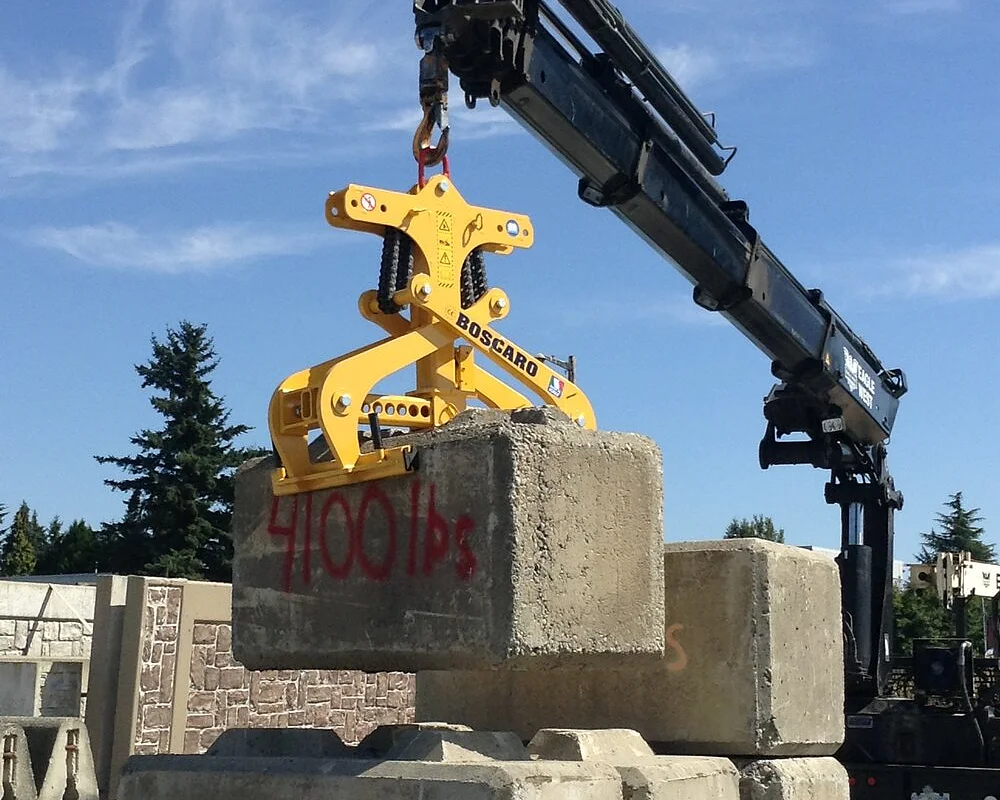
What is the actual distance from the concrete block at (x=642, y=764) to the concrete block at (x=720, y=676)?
25cm

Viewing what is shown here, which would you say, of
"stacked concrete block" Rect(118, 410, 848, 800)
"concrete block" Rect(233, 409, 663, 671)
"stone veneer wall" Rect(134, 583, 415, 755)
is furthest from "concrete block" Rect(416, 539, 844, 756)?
"stone veneer wall" Rect(134, 583, 415, 755)

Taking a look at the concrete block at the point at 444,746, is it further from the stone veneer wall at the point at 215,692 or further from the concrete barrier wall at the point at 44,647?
the concrete barrier wall at the point at 44,647

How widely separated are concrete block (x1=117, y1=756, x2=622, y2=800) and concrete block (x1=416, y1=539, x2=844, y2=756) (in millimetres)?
699

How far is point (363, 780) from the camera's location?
3.95m

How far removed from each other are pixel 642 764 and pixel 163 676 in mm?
6203

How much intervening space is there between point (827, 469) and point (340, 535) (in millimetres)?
8219

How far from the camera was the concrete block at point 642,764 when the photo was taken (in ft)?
Result: 13.4

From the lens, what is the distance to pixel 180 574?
101 ft

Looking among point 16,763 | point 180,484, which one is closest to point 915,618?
point 180,484

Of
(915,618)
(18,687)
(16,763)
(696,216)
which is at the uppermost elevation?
Result: (696,216)

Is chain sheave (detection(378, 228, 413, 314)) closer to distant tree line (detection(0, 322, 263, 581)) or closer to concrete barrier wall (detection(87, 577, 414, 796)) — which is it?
concrete barrier wall (detection(87, 577, 414, 796))

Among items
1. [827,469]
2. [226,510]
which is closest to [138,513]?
[226,510]

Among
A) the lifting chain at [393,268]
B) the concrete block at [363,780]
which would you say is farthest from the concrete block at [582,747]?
the lifting chain at [393,268]

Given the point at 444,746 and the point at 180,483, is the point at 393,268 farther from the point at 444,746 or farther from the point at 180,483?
the point at 180,483
